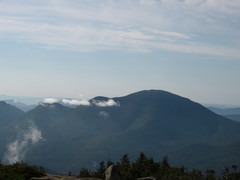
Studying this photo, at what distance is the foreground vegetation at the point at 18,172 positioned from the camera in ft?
159

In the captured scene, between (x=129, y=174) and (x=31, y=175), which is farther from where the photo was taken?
(x=129, y=174)

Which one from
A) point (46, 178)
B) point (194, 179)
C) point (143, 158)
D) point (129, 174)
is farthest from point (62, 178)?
point (194, 179)

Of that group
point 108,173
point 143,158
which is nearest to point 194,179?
point 143,158

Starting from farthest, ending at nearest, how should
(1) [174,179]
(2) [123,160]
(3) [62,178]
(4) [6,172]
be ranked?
(2) [123,160]
(1) [174,179]
(3) [62,178]
(4) [6,172]

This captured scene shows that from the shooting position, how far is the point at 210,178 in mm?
188125

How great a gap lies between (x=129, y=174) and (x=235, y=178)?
224 ft

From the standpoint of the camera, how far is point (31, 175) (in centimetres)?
5269

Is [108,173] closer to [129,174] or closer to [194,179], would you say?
[129,174]

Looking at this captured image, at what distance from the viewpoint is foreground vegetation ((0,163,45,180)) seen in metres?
48.4

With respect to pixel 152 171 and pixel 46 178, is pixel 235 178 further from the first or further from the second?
pixel 46 178

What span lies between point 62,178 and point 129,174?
87.8 meters

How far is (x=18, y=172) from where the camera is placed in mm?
51875

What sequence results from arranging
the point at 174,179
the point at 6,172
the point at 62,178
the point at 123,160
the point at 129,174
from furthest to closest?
the point at 123,160 → the point at 174,179 → the point at 129,174 → the point at 62,178 → the point at 6,172

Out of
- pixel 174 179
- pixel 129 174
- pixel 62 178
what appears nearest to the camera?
pixel 62 178
